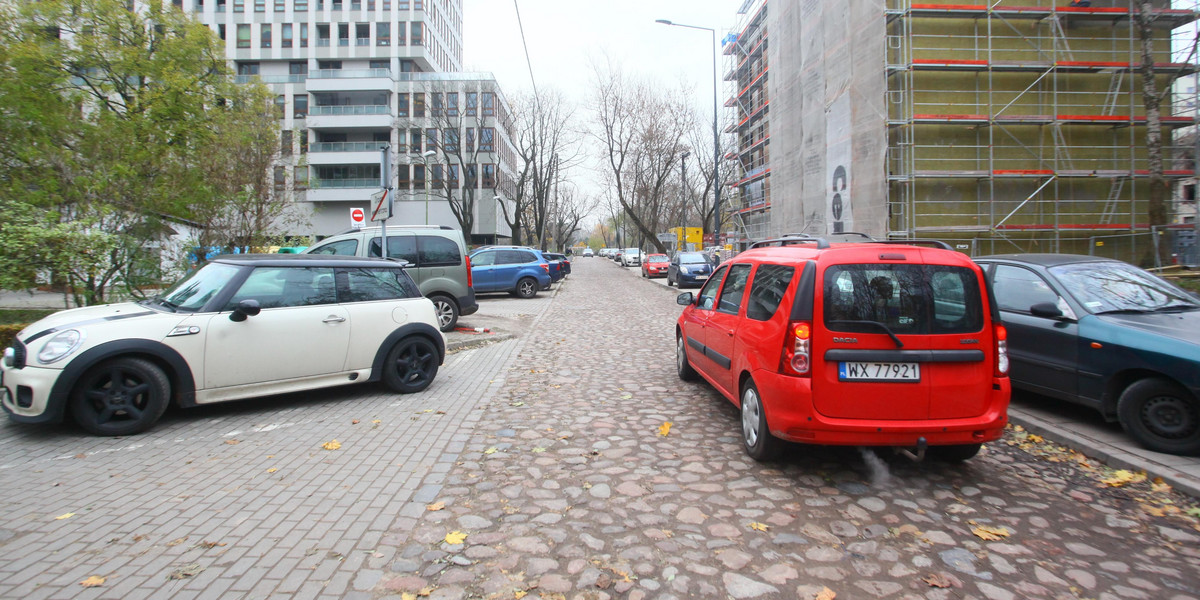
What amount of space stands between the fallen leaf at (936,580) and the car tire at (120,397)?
597 centimetres

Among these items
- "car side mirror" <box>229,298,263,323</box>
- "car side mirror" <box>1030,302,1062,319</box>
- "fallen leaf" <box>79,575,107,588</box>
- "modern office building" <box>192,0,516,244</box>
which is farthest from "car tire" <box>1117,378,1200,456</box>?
"modern office building" <box>192,0,516,244</box>

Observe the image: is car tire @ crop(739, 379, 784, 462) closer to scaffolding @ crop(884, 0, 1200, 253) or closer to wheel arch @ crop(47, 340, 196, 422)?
wheel arch @ crop(47, 340, 196, 422)

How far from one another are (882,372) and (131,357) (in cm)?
603

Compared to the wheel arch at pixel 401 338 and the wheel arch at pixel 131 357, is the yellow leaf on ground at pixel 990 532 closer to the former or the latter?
the wheel arch at pixel 401 338

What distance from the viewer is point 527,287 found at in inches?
882

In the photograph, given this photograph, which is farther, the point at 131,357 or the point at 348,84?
the point at 348,84

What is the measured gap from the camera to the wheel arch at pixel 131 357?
205 inches

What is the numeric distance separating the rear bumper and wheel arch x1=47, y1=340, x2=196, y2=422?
515cm

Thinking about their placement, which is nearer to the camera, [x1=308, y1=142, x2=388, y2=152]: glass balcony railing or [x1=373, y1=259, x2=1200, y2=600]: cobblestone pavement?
[x1=373, y1=259, x2=1200, y2=600]: cobblestone pavement

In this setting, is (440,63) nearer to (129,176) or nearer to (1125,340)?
(129,176)

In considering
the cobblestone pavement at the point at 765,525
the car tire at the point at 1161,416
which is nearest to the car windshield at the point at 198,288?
the cobblestone pavement at the point at 765,525

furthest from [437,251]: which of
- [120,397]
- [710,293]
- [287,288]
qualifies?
[120,397]

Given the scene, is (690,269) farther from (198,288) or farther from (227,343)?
(227,343)

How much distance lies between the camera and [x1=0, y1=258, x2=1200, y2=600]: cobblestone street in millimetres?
3180
